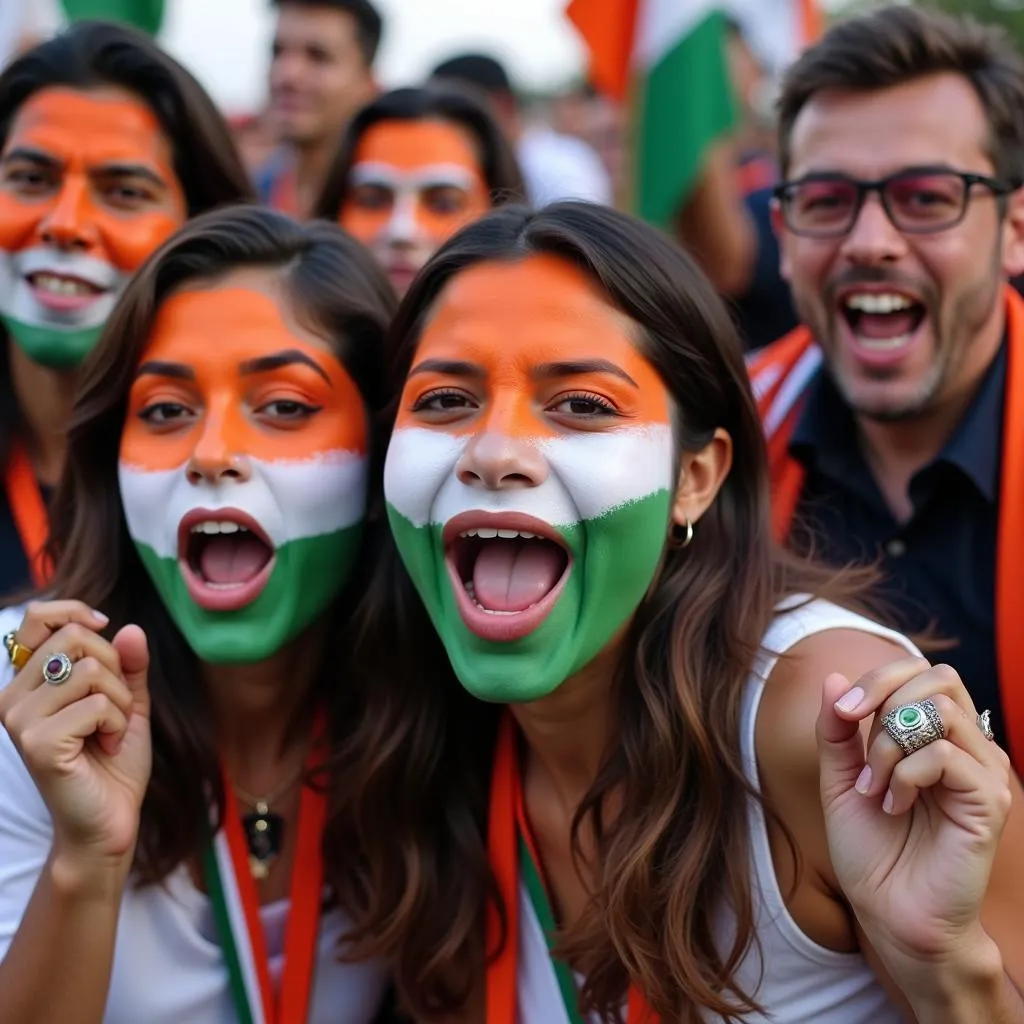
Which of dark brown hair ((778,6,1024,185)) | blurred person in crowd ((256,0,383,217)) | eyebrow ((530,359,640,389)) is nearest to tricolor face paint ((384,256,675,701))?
eyebrow ((530,359,640,389))

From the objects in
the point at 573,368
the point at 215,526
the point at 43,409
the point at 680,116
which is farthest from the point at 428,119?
the point at 573,368

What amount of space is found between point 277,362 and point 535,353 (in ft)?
2.02

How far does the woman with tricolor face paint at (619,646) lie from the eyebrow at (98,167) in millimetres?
1309

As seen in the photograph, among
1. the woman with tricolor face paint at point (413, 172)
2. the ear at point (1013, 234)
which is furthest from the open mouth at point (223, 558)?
the ear at point (1013, 234)

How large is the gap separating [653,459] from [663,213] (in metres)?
3.13

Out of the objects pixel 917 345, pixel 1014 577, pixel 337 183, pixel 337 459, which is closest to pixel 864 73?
pixel 917 345

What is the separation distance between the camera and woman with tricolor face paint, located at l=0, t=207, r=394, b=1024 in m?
2.75

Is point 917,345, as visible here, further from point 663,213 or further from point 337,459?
point 663,213

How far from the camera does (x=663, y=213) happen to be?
5.45m

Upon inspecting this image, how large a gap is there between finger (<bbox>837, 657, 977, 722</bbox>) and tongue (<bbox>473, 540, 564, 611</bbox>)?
25.1 inches

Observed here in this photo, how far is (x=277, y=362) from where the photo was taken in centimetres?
282

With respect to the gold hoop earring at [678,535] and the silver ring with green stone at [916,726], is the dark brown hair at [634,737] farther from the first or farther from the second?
the silver ring with green stone at [916,726]

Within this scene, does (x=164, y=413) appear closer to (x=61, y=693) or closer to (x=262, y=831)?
(x=61, y=693)

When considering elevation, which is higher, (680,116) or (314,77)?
(314,77)
